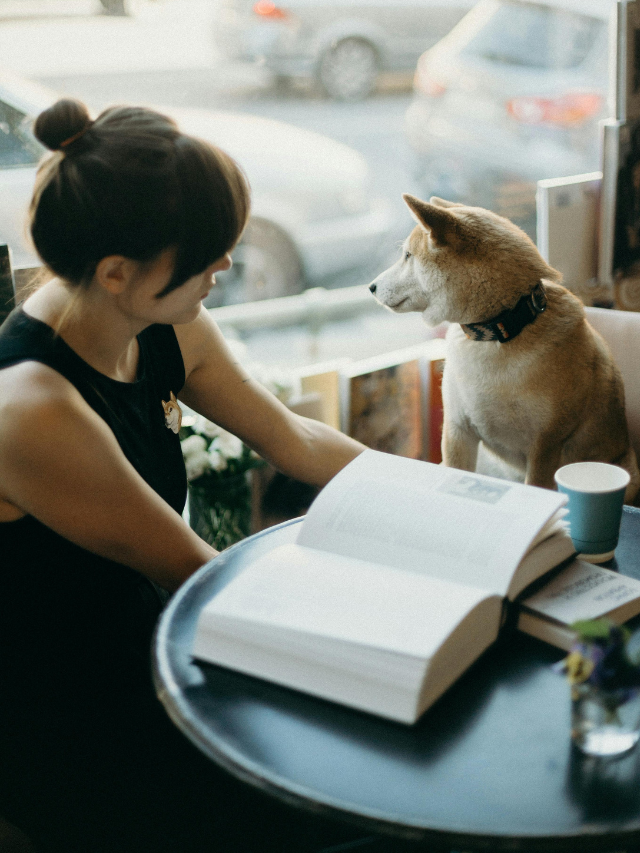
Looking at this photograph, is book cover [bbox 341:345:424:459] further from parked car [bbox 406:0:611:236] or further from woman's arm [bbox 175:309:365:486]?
parked car [bbox 406:0:611:236]

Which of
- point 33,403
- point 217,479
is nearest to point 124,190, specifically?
point 33,403

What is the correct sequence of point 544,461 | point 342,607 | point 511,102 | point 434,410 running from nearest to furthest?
1. point 342,607
2. point 544,461
3. point 434,410
4. point 511,102

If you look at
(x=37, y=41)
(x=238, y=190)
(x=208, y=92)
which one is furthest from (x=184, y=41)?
(x=238, y=190)

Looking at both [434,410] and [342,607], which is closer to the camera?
[342,607]

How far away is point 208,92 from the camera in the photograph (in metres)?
2.49

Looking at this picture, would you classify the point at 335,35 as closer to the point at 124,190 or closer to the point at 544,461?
the point at 544,461

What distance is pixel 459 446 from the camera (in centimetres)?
147

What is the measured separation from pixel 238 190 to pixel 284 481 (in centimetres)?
99

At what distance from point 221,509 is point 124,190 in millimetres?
960

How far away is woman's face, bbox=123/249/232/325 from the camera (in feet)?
3.25

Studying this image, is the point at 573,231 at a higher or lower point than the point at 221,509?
higher

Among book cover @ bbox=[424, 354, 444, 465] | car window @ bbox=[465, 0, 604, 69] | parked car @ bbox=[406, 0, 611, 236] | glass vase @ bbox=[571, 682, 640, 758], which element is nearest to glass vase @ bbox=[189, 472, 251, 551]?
book cover @ bbox=[424, 354, 444, 465]

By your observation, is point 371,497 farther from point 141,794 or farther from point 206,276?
point 141,794

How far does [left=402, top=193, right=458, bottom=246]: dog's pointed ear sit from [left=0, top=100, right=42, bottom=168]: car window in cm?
93
